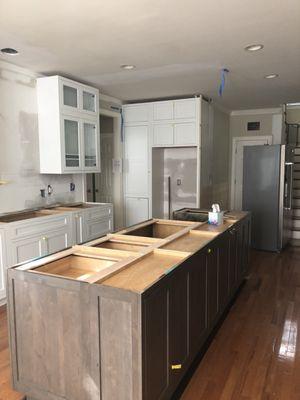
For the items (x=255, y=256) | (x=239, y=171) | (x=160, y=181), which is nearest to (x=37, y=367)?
(x=255, y=256)

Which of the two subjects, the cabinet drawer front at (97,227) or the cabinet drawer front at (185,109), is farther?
the cabinet drawer front at (185,109)

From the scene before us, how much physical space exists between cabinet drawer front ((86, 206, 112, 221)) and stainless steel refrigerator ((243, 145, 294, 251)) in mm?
2444

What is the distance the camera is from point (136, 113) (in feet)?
20.1

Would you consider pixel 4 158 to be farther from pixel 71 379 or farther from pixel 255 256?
pixel 255 256

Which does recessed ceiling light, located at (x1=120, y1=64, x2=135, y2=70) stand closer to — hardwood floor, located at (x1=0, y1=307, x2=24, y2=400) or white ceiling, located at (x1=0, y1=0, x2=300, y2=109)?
white ceiling, located at (x1=0, y1=0, x2=300, y2=109)

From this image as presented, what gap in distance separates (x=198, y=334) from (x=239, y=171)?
5.79m

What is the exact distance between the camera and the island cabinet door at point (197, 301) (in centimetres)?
227

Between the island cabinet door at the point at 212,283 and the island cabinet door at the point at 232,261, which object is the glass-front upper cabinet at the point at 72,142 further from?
the island cabinet door at the point at 212,283

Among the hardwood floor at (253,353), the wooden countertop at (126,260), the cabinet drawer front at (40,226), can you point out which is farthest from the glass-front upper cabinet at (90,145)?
the hardwood floor at (253,353)

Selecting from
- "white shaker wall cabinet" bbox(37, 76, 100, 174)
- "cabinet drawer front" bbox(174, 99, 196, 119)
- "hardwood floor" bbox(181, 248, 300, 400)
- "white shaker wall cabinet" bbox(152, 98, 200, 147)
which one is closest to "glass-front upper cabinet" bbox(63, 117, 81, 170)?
"white shaker wall cabinet" bbox(37, 76, 100, 174)

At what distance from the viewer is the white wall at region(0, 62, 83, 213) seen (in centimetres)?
391

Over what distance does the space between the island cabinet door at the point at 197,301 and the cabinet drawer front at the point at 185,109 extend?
3.65m

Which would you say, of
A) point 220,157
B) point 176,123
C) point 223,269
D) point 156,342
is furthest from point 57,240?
point 220,157

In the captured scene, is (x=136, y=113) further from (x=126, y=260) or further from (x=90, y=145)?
(x=126, y=260)
